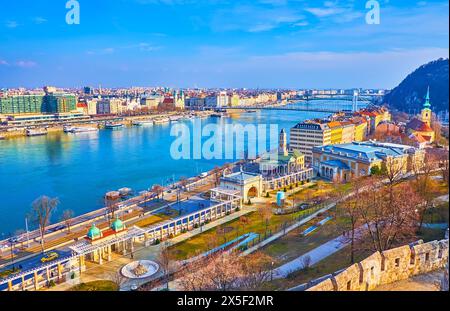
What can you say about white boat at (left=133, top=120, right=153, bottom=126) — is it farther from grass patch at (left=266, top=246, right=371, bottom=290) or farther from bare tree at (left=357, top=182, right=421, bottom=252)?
grass patch at (left=266, top=246, right=371, bottom=290)

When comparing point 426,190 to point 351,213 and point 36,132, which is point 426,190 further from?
point 36,132

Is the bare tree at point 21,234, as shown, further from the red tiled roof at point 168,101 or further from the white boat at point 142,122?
the red tiled roof at point 168,101

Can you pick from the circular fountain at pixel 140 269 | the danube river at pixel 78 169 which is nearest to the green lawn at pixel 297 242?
the circular fountain at pixel 140 269

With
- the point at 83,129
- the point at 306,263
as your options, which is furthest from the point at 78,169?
the point at 83,129

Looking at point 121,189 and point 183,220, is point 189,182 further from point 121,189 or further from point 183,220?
point 183,220

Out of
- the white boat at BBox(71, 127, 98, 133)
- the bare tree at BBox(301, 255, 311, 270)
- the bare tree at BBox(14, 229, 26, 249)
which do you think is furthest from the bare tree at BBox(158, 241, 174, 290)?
the white boat at BBox(71, 127, 98, 133)

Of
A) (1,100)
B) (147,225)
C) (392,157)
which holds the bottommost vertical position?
(147,225)
